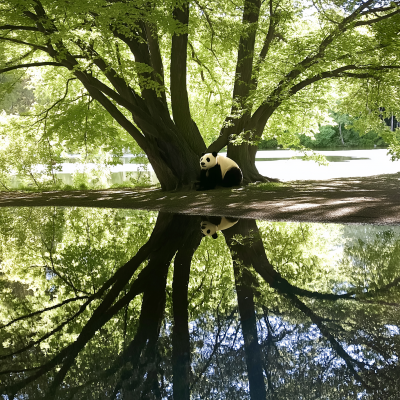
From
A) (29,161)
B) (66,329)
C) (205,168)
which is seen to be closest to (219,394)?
(66,329)

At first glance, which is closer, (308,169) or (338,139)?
(308,169)

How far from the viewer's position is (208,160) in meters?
13.0

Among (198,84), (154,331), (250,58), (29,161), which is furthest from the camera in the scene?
(29,161)

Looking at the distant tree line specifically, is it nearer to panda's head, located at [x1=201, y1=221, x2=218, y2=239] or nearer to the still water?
the still water

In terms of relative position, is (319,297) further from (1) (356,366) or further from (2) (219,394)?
(2) (219,394)

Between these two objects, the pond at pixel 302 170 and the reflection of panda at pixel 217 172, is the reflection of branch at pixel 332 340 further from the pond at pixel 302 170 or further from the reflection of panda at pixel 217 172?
the pond at pixel 302 170

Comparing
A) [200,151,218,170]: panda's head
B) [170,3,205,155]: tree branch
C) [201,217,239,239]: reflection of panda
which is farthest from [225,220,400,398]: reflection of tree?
[170,3,205,155]: tree branch

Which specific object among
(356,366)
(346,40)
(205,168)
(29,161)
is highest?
(346,40)

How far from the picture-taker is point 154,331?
312cm

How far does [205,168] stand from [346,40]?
5697 mm

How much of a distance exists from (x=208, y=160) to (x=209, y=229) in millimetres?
5955

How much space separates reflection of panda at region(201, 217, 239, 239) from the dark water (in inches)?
20.0

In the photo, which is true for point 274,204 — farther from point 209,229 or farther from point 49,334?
point 49,334

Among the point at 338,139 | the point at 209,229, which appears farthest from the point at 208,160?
the point at 338,139
